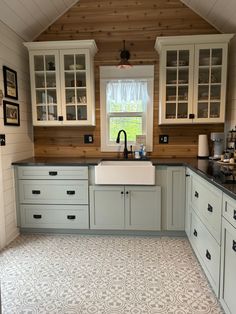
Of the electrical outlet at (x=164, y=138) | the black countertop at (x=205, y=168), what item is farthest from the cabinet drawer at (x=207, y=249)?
the electrical outlet at (x=164, y=138)

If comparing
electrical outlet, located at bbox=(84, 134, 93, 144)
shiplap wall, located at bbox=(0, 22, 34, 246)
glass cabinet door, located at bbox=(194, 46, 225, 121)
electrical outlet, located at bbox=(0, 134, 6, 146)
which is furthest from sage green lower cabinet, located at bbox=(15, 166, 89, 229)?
glass cabinet door, located at bbox=(194, 46, 225, 121)

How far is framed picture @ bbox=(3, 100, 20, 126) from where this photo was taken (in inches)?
105

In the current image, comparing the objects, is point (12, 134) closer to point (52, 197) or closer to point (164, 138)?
point (52, 197)

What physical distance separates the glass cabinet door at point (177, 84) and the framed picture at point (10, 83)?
1.80m

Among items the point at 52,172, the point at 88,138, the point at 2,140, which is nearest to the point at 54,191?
A: the point at 52,172

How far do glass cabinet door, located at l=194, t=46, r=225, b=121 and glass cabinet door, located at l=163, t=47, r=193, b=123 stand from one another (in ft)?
0.38

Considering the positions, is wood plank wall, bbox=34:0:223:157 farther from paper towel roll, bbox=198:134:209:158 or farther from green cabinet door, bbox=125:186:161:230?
green cabinet door, bbox=125:186:161:230

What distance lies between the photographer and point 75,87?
3.08 metres

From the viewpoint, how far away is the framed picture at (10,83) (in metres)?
2.67

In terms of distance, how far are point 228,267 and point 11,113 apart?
2.59 meters

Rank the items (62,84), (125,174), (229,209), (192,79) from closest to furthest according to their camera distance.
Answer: (229,209) → (125,174) → (192,79) → (62,84)

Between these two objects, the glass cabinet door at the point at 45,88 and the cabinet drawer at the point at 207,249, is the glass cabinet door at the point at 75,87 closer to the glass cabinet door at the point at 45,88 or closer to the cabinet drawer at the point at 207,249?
the glass cabinet door at the point at 45,88

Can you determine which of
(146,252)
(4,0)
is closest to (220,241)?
(146,252)

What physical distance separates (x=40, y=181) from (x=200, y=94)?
2.20 metres
